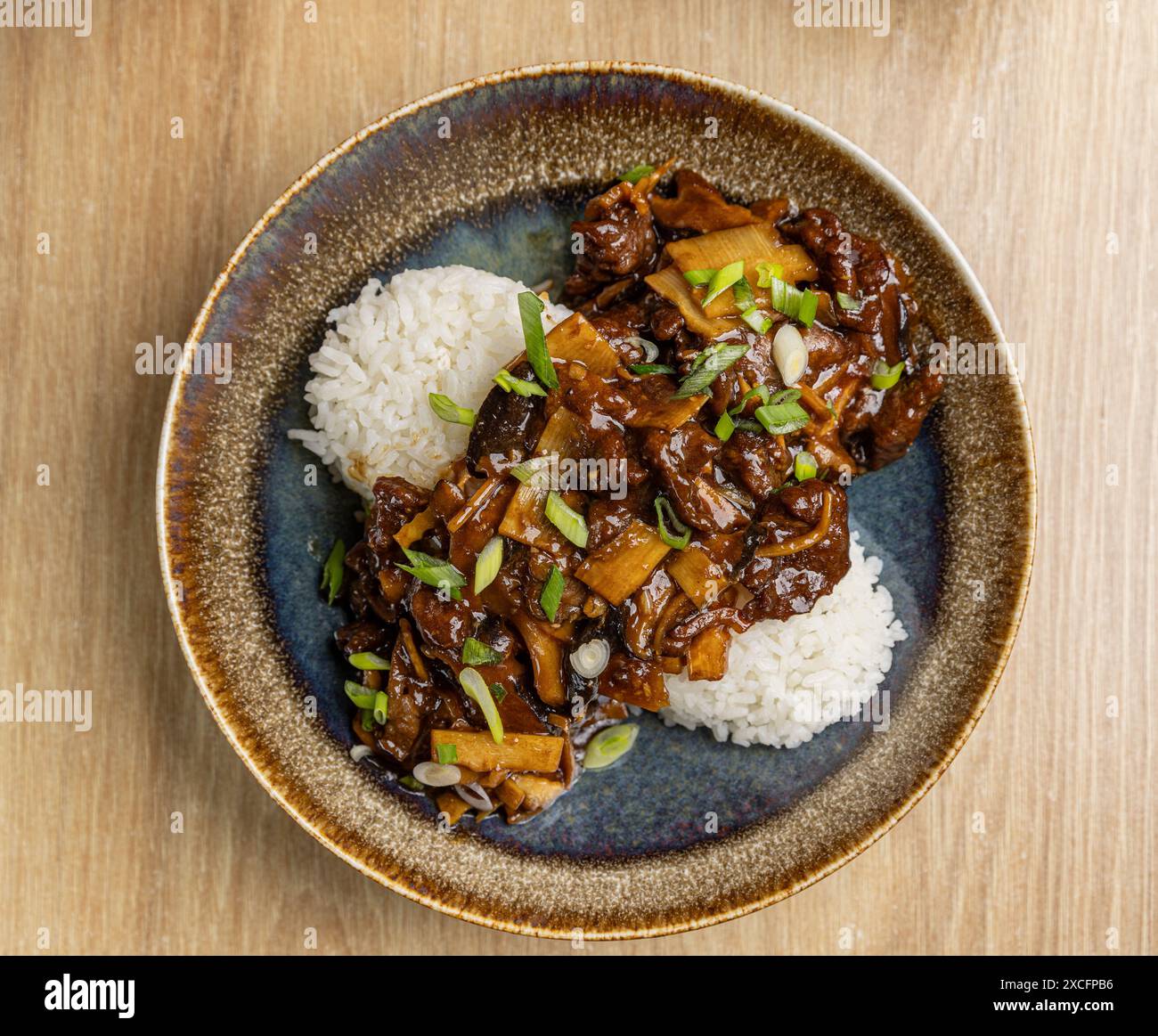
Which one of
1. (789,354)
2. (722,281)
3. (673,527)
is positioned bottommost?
(673,527)

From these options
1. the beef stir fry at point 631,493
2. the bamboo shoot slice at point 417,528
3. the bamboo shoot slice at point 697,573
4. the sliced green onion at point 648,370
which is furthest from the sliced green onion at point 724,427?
the bamboo shoot slice at point 417,528

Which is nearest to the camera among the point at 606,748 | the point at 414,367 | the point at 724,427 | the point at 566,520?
the point at 566,520

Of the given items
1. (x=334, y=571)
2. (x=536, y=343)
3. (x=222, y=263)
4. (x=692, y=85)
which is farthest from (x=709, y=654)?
(x=222, y=263)

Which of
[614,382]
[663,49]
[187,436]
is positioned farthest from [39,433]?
[663,49]

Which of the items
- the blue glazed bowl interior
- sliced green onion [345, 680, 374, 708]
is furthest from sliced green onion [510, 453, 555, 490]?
sliced green onion [345, 680, 374, 708]

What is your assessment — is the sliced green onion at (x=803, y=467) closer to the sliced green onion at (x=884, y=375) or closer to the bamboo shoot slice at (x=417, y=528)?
the sliced green onion at (x=884, y=375)

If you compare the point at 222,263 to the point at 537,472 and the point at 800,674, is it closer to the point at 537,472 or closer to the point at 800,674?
the point at 537,472

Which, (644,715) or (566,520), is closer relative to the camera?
(566,520)
